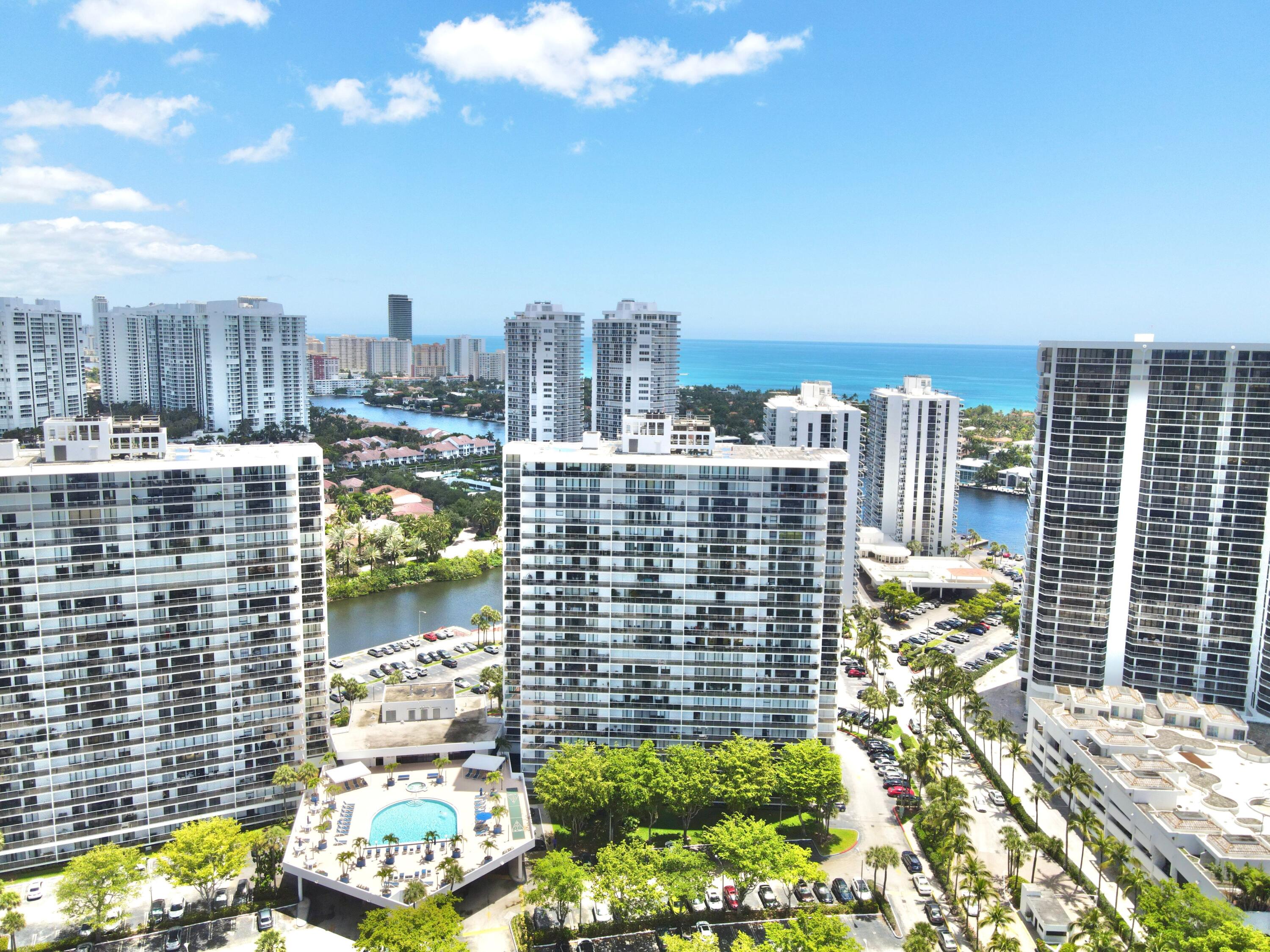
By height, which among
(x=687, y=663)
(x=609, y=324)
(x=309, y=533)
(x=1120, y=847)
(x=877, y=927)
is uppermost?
(x=609, y=324)

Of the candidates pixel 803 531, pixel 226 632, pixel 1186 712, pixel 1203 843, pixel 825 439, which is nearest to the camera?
pixel 1203 843

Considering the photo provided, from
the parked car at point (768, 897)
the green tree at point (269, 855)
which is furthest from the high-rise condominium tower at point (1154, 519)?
the green tree at point (269, 855)

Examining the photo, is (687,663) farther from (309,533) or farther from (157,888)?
(157,888)

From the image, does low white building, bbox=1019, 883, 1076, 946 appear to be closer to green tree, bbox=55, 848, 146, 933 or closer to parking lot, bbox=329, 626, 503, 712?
parking lot, bbox=329, 626, 503, 712

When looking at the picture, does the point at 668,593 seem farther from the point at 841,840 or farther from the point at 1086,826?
the point at 1086,826

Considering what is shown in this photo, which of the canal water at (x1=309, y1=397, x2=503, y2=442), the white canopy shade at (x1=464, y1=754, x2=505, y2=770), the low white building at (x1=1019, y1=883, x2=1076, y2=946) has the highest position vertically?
the canal water at (x1=309, y1=397, x2=503, y2=442)

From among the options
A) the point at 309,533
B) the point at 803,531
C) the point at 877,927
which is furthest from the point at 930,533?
the point at 309,533

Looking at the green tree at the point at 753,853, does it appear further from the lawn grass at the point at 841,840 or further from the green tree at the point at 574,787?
the green tree at the point at 574,787

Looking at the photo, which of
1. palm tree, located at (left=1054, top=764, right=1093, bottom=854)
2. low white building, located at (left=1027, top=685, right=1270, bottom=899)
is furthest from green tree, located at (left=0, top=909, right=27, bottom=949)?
low white building, located at (left=1027, top=685, right=1270, bottom=899)
